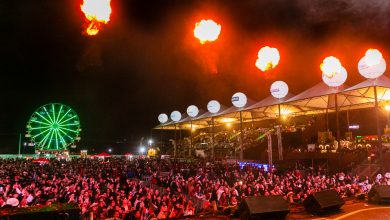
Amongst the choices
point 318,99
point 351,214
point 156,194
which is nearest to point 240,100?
point 318,99

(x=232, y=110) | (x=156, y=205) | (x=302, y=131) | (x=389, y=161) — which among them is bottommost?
(x=156, y=205)

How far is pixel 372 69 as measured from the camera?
21.6 meters

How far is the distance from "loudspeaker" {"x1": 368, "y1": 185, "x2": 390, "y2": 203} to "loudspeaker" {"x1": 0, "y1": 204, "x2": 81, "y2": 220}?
1286cm

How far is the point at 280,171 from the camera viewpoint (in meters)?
25.3

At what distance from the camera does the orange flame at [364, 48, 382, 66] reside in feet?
70.4

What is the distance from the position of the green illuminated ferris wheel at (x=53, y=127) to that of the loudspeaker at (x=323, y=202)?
49170mm

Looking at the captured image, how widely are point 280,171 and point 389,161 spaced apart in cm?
780

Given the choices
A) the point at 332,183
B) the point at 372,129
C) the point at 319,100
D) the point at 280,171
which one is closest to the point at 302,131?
the point at 319,100

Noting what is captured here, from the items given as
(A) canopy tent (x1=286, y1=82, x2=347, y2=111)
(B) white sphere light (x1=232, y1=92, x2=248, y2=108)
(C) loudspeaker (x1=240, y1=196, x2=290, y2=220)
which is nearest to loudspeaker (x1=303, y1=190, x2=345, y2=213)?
(C) loudspeaker (x1=240, y1=196, x2=290, y2=220)

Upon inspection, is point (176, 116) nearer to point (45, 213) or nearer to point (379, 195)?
point (379, 195)

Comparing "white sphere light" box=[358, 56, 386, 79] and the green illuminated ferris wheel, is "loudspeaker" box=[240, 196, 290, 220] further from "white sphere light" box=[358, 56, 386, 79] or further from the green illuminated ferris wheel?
the green illuminated ferris wheel

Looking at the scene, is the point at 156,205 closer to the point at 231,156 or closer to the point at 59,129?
the point at 231,156

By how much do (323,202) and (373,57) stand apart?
14.1 meters

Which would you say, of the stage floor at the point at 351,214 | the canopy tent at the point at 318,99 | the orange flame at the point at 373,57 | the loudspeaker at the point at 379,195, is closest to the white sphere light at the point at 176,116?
the canopy tent at the point at 318,99
